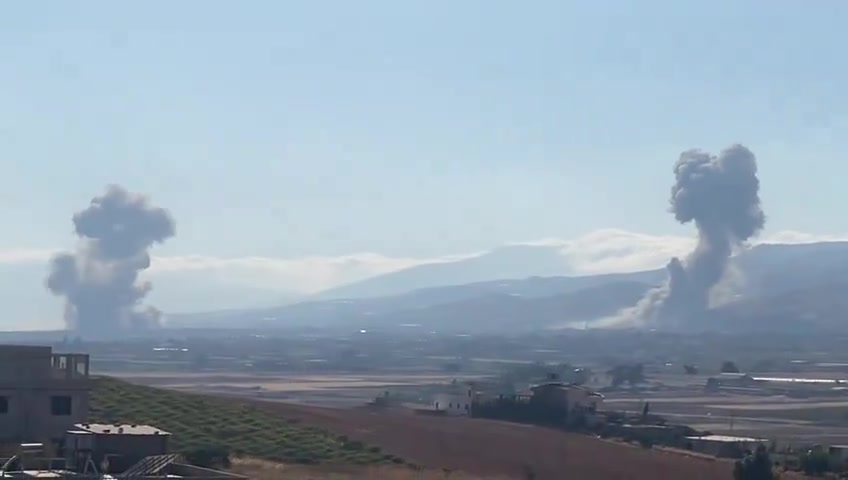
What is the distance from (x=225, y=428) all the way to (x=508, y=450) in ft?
25.7

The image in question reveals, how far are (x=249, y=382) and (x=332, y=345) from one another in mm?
72721

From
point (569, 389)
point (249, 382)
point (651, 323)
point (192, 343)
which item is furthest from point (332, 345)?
point (569, 389)

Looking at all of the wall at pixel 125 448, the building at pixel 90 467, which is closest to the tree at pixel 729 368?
Result: the wall at pixel 125 448

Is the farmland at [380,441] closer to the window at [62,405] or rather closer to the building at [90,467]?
the window at [62,405]

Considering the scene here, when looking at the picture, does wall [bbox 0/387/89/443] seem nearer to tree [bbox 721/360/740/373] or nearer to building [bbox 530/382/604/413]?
building [bbox 530/382/604/413]

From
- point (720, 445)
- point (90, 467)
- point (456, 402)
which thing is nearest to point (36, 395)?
point (90, 467)

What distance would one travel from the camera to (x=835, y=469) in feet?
170

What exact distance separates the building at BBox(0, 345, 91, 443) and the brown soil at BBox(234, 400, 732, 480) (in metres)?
11.4

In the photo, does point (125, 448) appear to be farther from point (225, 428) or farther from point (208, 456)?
point (225, 428)

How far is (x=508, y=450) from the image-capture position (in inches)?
2020

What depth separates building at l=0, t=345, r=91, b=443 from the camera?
3738 centimetres

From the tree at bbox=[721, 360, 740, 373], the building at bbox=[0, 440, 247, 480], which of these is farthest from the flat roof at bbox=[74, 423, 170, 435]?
the tree at bbox=[721, 360, 740, 373]

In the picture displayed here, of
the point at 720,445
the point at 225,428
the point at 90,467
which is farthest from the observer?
the point at 720,445

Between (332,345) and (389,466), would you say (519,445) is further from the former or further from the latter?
(332,345)
